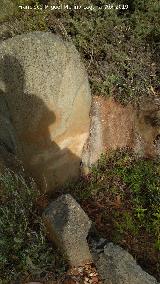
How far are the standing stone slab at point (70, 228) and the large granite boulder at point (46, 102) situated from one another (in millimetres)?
1242

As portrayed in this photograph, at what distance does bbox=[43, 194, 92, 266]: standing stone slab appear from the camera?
5.34 m

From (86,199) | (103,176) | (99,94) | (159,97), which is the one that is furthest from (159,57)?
(86,199)

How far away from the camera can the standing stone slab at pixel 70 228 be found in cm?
534

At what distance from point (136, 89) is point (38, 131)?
5.56 feet

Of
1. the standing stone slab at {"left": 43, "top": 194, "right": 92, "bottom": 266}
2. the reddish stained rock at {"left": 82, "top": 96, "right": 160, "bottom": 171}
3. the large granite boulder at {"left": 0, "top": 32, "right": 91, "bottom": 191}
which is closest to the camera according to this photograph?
the standing stone slab at {"left": 43, "top": 194, "right": 92, "bottom": 266}

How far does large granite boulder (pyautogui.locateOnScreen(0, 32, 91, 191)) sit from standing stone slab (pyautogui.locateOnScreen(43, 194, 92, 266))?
124 centimetres

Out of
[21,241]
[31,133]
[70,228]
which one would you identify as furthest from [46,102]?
[21,241]

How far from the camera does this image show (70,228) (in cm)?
534

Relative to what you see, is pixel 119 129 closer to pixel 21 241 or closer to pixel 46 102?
pixel 46 102

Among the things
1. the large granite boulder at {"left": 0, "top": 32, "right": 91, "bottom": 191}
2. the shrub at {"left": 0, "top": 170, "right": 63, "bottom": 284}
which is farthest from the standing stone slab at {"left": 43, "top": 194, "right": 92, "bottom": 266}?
the large granite boulder at {"left": 0, "top": 32, "right": 91, "bottom": 191}

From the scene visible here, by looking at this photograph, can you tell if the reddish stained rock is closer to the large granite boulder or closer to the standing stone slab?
the large granite boulder

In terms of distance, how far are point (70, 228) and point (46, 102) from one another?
1906mm

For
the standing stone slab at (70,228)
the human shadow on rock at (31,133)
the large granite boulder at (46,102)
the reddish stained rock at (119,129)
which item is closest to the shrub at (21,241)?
the standing stone slab at (70,228)

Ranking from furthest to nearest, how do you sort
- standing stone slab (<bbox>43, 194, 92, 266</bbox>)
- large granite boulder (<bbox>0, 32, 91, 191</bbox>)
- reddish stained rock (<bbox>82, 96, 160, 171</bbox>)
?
reddish stained rock (<bbox>82, 96, 160, 171</bbox>), large granite boulder (<bbox>0, 32, 91, 191</bbox>), standing stone slab (<bbox>43, 194, 92, 266</bbox>)
